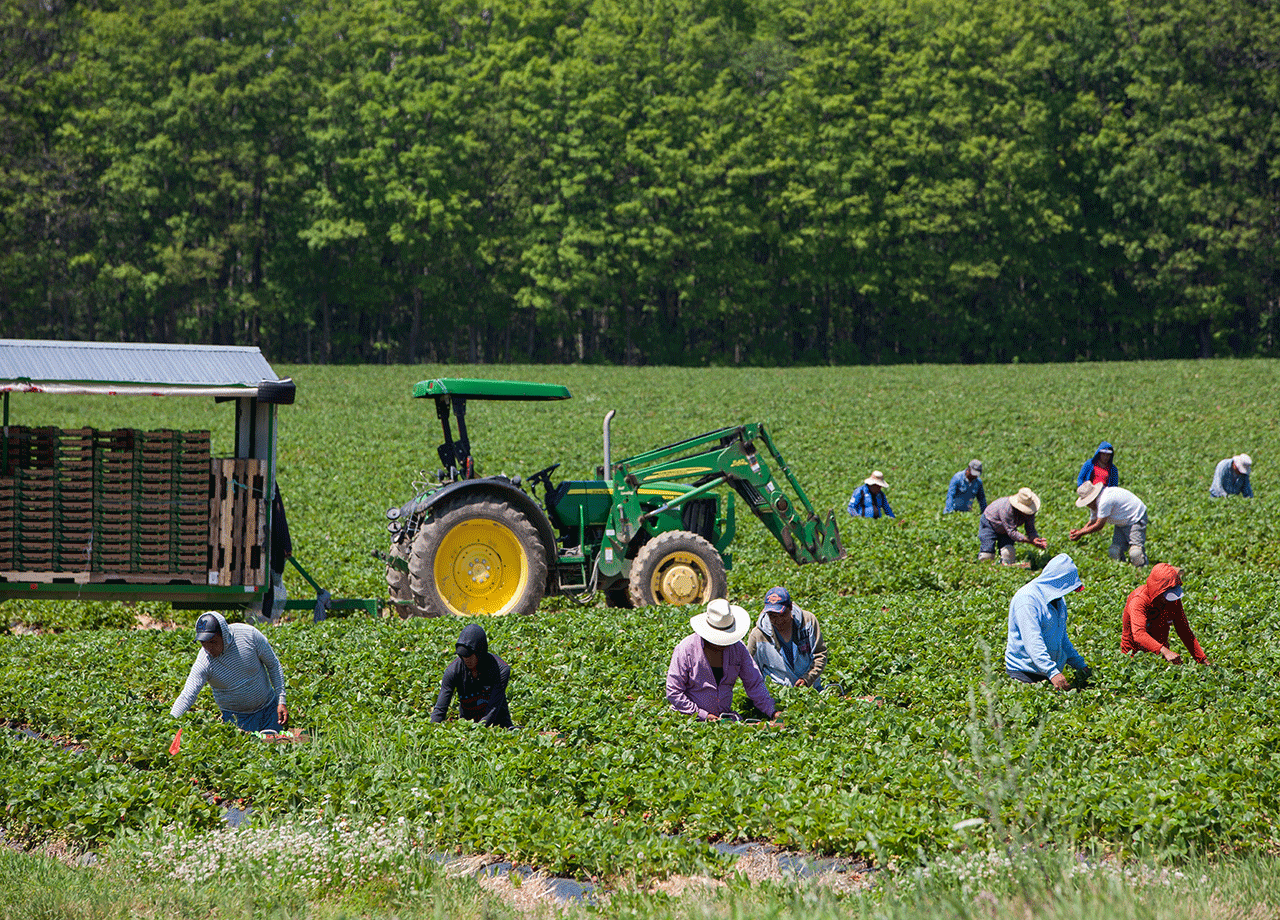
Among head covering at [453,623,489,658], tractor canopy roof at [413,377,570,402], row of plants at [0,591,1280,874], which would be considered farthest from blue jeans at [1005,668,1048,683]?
tractor canopy roof at [413,377,570,402]

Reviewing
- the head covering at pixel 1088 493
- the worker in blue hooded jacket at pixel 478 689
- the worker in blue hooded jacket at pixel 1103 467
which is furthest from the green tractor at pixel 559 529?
the worker in blue hooded jacket at pixel 1103 467

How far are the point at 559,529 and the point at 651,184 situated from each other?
53140 mm

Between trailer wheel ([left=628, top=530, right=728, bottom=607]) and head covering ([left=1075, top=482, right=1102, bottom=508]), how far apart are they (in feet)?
22.5

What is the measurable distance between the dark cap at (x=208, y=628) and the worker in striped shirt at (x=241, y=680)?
49mm

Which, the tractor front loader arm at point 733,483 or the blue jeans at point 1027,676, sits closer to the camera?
the blue jeans at point 1027,676

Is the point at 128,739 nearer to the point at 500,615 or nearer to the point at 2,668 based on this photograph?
the point at 2,668

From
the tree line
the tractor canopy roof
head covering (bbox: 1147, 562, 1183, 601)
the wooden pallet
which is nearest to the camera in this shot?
head covering (bbox: 1147, 562, 1183, 601)

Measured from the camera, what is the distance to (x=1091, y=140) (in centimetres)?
6550

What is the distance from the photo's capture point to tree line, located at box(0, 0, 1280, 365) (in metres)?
60.7

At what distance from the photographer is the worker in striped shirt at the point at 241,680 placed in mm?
8492

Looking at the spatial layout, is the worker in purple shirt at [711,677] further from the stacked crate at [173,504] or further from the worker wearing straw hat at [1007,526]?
the worker wearing straw hat at [1007,526]

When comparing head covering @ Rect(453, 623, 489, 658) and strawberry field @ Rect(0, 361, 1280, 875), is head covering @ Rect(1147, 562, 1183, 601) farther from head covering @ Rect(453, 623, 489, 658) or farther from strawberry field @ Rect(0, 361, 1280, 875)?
Result: head covering @ Rect(453, 623, 489, 658)

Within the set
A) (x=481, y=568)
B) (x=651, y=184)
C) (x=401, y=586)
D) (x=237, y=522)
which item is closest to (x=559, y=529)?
(x=481, y=568)

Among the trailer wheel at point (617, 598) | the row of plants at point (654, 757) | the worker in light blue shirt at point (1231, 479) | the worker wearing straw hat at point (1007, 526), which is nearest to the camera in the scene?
the row of plants at point (654, 757)
